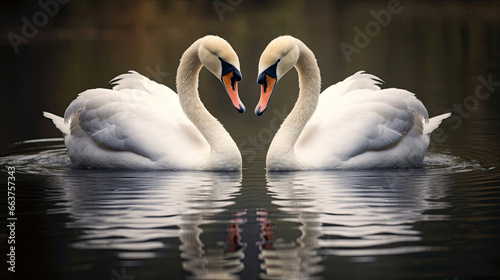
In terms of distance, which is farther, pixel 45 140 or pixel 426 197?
pixel 45 140

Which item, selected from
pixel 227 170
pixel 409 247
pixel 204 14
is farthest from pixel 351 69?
pixel 204 14

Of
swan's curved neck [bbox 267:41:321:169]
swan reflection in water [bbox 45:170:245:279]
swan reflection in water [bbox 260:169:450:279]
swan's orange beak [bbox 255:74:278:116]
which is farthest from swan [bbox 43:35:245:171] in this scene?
swan reflection in water [bbox 260:169:450:279]

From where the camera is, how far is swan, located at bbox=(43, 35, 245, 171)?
10.8 metres

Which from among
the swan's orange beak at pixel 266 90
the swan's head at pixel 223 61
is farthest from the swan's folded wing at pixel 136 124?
the swan's orange beak at pixel 266 90

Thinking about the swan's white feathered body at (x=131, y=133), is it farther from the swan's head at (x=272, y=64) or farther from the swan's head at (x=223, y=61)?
the swan's head at (x=272, y=64)

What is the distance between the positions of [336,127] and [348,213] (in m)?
2.60

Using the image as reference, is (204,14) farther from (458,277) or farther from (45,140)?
(458,277)

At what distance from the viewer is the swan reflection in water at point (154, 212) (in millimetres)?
6973

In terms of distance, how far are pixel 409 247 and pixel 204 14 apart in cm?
4448

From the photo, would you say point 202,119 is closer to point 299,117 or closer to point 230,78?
point 230,78

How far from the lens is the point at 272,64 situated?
1034cm

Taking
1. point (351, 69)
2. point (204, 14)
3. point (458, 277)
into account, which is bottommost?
point (458, 277)

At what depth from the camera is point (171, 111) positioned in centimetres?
1167

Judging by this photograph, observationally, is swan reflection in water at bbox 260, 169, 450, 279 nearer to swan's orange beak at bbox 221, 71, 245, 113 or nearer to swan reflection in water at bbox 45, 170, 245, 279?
swan reflection in water at bbox 45, 170, 245, 279
